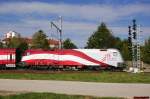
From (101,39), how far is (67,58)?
3693 centimetres

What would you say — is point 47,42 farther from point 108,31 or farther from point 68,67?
point 68,67

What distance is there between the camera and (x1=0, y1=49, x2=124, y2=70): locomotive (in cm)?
5628

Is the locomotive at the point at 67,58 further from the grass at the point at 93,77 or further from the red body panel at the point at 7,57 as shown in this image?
the grass at the point at 93,77

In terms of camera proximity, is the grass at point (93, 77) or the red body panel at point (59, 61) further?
the red body panel at point (59, 61)

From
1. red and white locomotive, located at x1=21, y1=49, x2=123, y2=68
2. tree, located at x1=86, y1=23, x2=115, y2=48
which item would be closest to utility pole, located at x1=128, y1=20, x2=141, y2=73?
red and white locomotive, located at x1=21, y1=49, x2=123, y2=68

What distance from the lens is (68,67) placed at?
5806cm

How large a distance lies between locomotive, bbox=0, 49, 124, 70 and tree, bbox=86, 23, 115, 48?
113 feet

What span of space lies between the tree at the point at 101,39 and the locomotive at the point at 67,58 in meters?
34.4

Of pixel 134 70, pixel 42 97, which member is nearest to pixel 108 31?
pixel 134 70

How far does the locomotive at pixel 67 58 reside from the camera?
185 feet

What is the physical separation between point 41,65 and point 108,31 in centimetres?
4170

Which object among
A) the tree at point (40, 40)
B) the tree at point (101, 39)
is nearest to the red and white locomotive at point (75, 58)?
the tree at point (101, 39)

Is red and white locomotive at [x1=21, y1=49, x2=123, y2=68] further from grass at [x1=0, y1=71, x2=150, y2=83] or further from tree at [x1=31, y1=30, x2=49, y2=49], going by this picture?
tree at [x1=31, y1=30, x2=49, y2=49]

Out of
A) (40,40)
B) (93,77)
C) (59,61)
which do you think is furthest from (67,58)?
(40,40)
